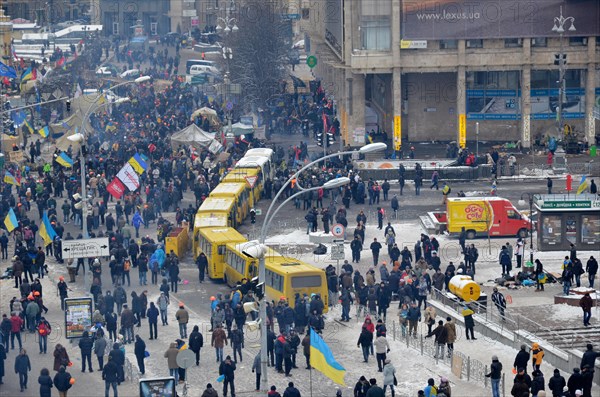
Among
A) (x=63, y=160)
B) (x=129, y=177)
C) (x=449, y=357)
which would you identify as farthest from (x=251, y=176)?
(x=449, y=357)

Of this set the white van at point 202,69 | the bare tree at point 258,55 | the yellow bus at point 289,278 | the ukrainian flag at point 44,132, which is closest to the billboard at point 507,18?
the bare tree at point 258,55

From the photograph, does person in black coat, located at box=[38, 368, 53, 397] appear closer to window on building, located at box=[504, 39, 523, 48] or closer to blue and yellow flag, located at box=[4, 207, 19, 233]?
blue and yellow flag, located at box=[4, 207, 19, 233]

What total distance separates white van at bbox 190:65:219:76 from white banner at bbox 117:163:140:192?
52.3m

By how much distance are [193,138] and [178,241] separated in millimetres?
20851

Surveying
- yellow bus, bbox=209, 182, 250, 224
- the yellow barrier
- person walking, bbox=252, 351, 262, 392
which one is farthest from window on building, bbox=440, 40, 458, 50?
person walking, bbox=252, 351, 262, 392

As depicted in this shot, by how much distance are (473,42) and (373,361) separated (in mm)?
40207

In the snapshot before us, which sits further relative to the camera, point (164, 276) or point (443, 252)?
point (443, 252)

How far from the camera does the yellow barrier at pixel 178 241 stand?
54.5 metres

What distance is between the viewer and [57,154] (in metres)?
72.3

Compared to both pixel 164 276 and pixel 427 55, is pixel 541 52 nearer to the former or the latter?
pixel 427 55

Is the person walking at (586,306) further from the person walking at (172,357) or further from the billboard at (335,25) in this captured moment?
the billboard at (335,25)

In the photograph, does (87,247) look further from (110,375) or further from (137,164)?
(137,164)

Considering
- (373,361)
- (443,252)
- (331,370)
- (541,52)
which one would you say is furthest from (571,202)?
(541,52)

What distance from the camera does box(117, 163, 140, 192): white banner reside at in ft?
188
